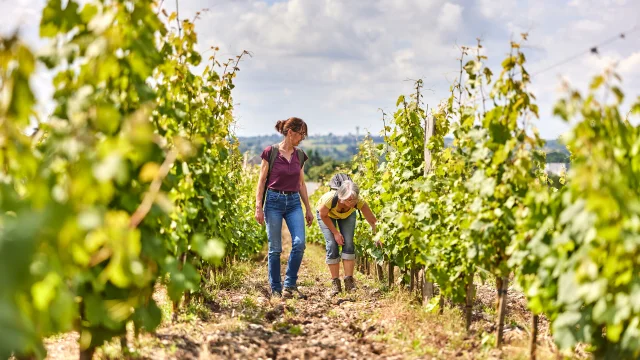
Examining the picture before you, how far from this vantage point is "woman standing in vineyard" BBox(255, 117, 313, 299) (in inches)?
262

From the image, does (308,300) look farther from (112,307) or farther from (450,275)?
(112,307)

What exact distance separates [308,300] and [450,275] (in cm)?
222

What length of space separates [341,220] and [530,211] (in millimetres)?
3925

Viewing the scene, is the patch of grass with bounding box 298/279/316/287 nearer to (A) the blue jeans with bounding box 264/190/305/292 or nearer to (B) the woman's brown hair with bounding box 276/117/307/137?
(A) the blue jeans with bounding box 264/190/305/292

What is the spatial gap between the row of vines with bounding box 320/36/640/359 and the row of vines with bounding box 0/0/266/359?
1783 mm

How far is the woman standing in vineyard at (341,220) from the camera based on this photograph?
268 inches

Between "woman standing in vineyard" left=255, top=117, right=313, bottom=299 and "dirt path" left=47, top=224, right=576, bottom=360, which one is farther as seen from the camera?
"woman standing in vineyard" left=255, top=117, right=313, bottom=299

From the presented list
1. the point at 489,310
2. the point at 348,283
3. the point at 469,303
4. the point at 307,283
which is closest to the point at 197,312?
the point at 348,283

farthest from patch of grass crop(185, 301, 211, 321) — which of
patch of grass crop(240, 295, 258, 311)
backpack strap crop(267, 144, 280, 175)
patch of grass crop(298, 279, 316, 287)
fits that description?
patch of grass crop(298, 279, 316, 287)

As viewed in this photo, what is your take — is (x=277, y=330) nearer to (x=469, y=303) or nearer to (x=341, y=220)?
(x=469, y=303)

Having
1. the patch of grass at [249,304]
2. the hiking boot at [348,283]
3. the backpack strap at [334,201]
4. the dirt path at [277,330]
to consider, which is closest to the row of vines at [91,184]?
Result: the dirt path at [277,330]

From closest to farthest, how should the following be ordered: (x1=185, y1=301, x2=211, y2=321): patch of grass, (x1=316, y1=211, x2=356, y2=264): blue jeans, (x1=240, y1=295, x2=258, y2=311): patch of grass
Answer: (x1=185, y1=301, x2=211, y2=321): patch of grass
(x1=240, y1=295, x2=258, y2=311): patch of grass
(x1=316, y1=211, x2=356, y2=264): blue jeans

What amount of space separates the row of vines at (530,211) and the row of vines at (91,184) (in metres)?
1.78

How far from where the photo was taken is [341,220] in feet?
23.8
